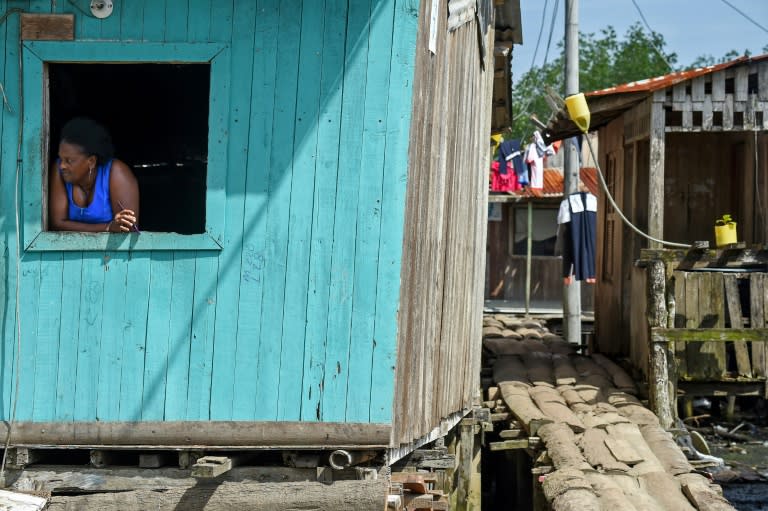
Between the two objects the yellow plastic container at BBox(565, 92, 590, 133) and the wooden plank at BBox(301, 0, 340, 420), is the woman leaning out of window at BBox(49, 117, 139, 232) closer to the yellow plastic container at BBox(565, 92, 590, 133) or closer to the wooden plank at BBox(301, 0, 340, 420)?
the wooden plank at BBox(301, 0, 340, 420)

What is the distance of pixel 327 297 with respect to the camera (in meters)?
5.89

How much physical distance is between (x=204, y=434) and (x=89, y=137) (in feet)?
6.29

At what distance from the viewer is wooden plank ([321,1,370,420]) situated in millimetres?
5879

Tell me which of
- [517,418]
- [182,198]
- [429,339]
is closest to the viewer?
[429,339]

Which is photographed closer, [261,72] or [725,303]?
[261,72]

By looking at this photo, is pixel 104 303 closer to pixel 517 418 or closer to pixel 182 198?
pixel 182 198

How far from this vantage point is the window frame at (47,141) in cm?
593

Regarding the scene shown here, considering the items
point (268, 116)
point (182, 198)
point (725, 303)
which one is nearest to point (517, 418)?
point (725, 303)

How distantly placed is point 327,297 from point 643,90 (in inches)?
262

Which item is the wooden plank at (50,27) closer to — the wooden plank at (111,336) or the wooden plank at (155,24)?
the wooden plank at (155,24)

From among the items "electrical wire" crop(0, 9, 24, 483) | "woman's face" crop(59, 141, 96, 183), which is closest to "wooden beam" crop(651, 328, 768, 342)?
"woman's face" crop(59, 141, 96, 183)

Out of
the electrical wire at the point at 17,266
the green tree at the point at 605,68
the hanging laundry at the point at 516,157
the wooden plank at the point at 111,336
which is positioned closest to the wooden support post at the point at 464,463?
the wooden plank at the point at 111,336

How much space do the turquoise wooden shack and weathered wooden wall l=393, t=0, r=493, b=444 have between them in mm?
47

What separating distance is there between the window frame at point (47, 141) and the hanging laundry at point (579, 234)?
35.8ft
